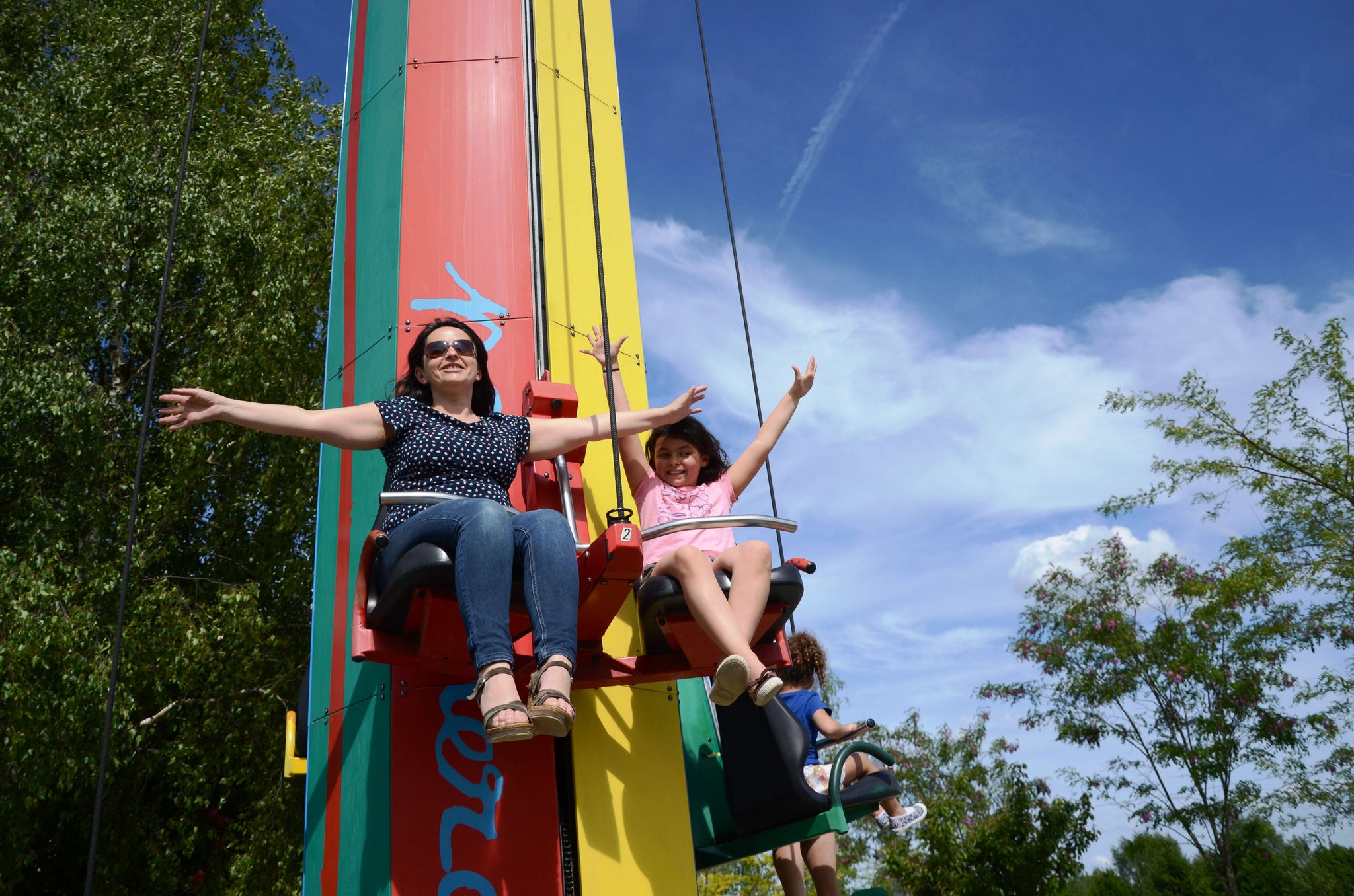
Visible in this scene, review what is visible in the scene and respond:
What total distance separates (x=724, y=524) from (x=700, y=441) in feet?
2.94

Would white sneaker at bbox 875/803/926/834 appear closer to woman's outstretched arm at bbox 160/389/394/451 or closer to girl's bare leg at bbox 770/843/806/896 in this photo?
girl's bare leg at bbox 770/843/806/896

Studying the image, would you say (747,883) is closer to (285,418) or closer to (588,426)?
(588,426)

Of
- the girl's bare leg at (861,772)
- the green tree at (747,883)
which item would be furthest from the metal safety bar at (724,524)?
the green tree at (747,883)

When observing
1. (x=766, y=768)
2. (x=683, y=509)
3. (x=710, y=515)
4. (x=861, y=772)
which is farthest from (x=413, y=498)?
(x=861, y=772)

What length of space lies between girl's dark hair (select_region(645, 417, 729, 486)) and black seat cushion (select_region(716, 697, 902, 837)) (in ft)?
2.96

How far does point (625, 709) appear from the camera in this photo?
3.86 m

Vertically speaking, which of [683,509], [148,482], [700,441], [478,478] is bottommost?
[478,478]

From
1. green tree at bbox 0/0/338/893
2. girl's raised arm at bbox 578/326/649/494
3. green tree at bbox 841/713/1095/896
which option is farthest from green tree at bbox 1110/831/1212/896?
girl's raised arm at bbox 578/326/649/494

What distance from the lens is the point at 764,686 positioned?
2906 millimetres

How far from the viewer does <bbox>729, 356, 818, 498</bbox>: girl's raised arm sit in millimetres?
4137

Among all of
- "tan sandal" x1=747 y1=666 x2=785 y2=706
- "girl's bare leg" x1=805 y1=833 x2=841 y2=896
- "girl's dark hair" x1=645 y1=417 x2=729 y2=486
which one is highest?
"girl's dark hair" x1=645 y1=417 x2=729 y2=486

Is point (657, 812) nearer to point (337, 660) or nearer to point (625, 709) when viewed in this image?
point (625, 709)

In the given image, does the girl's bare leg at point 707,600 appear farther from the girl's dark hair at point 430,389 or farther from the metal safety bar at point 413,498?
the girl's dark hair at point 430,389

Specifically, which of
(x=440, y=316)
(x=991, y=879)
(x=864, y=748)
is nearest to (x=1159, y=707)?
(x=991, y=879)
